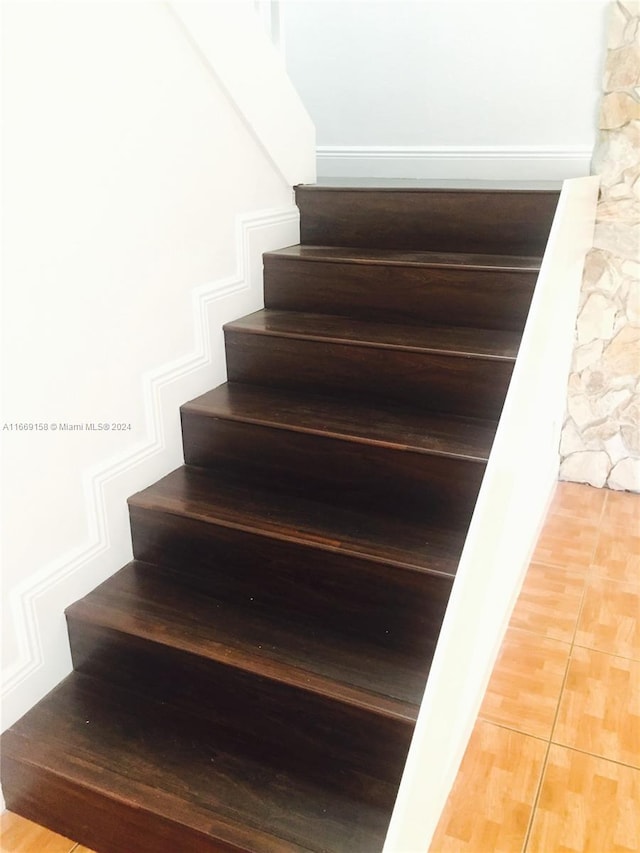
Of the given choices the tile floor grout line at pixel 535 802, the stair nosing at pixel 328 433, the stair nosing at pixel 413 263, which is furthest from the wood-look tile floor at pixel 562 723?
the stair nosing at pixel 413 263

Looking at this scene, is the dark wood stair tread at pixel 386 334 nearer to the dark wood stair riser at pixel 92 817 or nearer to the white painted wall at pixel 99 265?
the white painted wall at pixel 99 265

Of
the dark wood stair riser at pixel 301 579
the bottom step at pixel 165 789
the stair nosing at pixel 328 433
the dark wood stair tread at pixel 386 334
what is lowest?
the bottom step at pixel 165 789

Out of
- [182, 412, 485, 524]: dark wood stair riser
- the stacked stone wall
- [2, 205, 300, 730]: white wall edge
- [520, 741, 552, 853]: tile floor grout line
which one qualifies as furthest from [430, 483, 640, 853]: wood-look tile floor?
[2, 205, 300, 730]: white wall edge

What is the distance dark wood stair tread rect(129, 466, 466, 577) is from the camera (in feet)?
5.15

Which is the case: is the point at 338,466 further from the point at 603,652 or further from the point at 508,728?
the point at 603,652

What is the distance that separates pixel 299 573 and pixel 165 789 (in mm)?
531

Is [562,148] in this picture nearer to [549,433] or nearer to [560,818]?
[549,433]

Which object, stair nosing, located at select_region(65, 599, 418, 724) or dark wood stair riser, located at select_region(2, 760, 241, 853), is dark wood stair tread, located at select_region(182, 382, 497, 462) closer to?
stair nosing, located at select_region(65, 599, 418, 724)

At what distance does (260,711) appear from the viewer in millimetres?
1505

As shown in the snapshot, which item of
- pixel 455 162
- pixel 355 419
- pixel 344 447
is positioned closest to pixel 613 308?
pixel 455 162

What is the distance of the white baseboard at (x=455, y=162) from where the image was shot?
2906mm

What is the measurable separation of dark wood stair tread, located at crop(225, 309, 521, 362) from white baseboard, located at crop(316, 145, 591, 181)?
128 centimetres

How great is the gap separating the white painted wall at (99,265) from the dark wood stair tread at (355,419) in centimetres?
14

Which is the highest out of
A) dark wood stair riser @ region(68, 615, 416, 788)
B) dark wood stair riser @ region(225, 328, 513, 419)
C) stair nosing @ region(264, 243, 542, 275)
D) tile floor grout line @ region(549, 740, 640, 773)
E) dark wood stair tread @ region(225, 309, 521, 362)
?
stair nosing @ region(264, 243, 542, 275)
